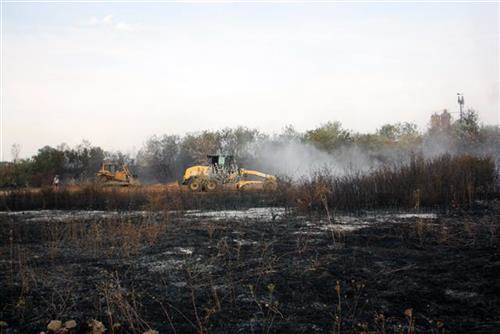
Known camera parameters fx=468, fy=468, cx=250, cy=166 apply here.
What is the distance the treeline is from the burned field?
27478mm

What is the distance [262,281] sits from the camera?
5.60 m

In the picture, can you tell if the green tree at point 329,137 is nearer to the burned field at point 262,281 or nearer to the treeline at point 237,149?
the treeline at point 237,149

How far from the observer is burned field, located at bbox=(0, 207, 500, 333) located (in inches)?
169

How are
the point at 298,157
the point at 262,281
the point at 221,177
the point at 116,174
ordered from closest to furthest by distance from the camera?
the point at 262,281
the point at 221,177
the point at 116,174
the point at 298,157

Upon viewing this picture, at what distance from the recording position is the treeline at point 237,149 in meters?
39.5

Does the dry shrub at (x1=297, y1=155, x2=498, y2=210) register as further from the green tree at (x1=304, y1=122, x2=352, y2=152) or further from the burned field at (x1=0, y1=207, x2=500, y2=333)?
the green tree at (x1=304, y1=122, x2=352, y2=152)

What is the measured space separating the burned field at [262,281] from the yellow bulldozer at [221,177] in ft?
49.8

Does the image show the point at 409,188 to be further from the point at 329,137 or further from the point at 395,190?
the point at 329,137

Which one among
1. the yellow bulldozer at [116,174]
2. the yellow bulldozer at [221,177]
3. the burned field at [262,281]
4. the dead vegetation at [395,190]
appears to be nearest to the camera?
the burned field at [262,281]

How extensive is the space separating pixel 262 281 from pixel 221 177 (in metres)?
20.0

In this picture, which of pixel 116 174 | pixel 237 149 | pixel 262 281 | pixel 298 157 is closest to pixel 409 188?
pixel 262 281

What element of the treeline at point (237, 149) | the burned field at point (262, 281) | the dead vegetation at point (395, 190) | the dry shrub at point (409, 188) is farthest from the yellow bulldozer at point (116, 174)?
the burned field at point (262, 281)

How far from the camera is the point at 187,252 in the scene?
759 centimetres

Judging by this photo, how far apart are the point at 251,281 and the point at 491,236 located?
4.64 meters
